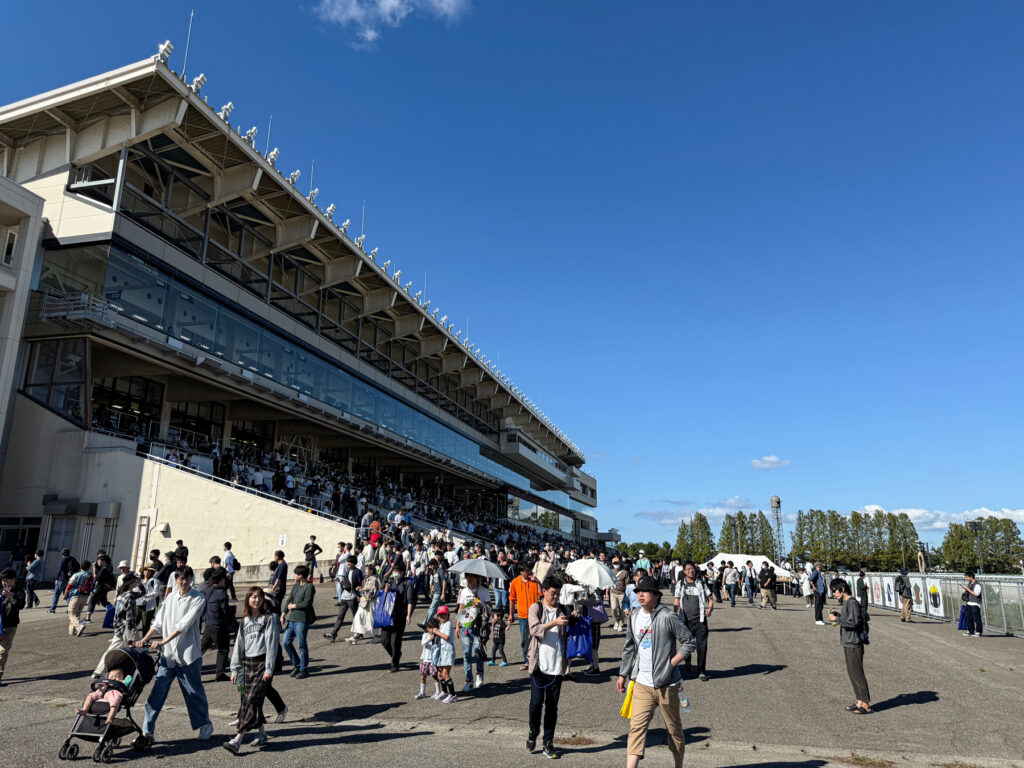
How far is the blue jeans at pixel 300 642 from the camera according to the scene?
396 inches

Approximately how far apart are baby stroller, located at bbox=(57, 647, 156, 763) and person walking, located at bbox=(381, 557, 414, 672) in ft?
12.3

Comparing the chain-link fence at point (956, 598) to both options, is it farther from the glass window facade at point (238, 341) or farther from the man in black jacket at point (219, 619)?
the glass window facade at point (238, 341)

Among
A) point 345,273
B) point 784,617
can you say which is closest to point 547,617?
point 784,617

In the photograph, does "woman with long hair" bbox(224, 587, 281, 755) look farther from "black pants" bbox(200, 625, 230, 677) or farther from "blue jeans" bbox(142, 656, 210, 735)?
"black pants" bbox(200, 625, 230, 677)

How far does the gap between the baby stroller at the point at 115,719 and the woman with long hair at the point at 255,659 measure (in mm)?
913

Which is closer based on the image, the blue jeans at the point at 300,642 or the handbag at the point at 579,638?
the handbag at the point at 579,638

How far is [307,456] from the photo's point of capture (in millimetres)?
40094

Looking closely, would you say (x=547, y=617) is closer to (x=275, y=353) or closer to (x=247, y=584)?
(x=247, y=584)

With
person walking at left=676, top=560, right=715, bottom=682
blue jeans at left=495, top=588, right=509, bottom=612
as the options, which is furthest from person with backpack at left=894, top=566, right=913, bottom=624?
blue jeans at left=495, top=588, right=509, bottom=612

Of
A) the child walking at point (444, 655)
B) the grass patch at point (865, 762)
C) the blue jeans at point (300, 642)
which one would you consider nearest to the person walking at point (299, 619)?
the blue jeans at point (300, 642)

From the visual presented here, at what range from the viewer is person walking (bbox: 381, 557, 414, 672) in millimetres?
10031

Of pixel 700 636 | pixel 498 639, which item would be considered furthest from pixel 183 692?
pixel 700 636

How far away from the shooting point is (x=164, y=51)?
23109 mm

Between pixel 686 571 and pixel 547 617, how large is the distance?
4316mm
